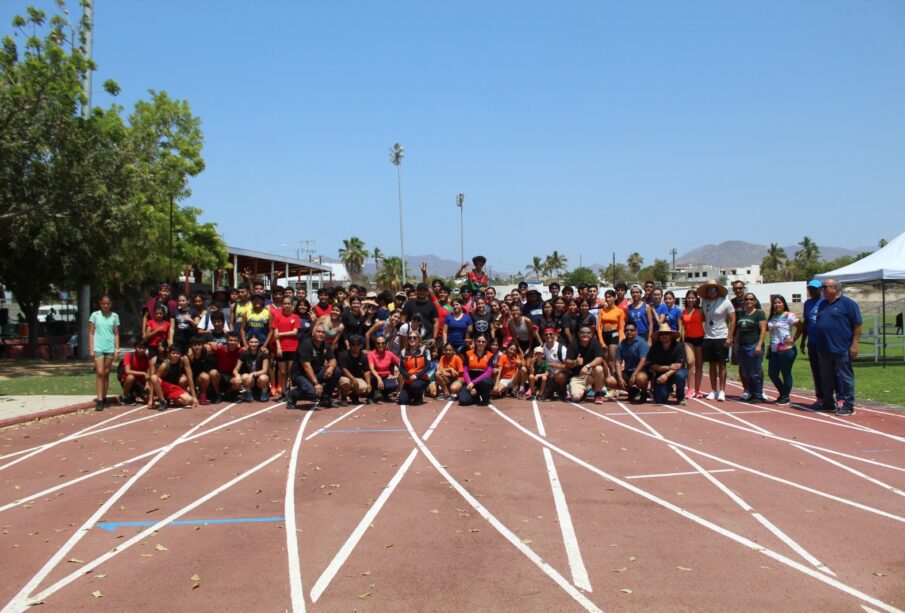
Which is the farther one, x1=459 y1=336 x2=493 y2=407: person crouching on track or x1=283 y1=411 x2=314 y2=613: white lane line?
x1=459 y1=336 x2=493 y2=407: person crouching on track

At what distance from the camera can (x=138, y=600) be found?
388 centimetres

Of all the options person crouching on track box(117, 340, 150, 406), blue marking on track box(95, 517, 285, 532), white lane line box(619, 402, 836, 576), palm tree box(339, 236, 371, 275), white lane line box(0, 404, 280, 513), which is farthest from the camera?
palm tree box(339, 236, 371, 275)

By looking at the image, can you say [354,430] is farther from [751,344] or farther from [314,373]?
[751,344]

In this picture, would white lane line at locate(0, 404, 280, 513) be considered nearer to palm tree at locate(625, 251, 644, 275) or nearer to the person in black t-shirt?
the person in black t-shirt

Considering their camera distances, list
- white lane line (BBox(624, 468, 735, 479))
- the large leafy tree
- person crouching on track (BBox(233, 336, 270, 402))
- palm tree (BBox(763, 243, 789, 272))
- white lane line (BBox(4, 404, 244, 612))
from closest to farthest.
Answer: white lane line (BBox(4, 404, 244, 612)) < white lane line (BBox(624, 468, 735, 479)) < person crouching on track (BBox(233, 336, 270, 402)) < the large leafy tree < palm tree (BBox(763, 243, 789, 272))

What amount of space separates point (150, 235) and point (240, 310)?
442 inches

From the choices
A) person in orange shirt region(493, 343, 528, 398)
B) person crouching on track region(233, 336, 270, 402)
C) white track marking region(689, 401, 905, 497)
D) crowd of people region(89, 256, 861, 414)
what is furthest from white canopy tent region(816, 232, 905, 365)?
person crouching on track region(233, 336, 270, 402)

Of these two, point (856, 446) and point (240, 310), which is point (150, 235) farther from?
point (856, 446)

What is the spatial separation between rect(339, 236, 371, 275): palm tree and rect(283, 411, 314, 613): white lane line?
73.3m

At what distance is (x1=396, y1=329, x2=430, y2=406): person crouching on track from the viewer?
1091 cm

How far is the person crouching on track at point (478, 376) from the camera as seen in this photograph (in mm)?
10969

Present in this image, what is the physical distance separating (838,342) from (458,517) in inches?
285

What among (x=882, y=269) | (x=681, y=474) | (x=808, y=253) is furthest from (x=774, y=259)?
(x=681, y=474)

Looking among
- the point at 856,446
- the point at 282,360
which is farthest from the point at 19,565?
the point at 856,446
